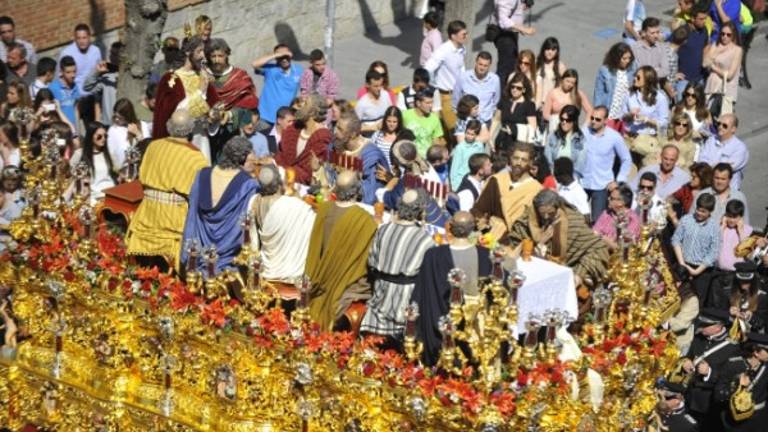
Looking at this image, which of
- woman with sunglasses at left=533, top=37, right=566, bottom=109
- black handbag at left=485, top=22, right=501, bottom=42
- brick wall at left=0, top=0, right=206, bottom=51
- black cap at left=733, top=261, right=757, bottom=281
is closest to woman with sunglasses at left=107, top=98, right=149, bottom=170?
brick wall at left=0, top=0, right=206, bottom=51

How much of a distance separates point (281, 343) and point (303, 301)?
1.09 feet

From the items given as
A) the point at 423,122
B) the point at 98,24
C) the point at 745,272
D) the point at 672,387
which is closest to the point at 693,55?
the point at 423,122

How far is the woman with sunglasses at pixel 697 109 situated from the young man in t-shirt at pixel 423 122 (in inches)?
104

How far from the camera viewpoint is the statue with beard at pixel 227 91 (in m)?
17.1

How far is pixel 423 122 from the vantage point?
60.0 feet

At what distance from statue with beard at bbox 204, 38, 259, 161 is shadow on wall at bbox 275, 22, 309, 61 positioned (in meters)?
6.17

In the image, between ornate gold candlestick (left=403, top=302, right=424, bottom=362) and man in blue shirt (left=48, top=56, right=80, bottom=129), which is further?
man in blue shirt (left=48, top=56, right=80, bottom=129)

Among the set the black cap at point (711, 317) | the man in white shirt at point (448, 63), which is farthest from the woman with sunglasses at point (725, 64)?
the black cap at point (711, 317)

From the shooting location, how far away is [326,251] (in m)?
14.0

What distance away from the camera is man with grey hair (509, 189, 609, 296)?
46.4ft

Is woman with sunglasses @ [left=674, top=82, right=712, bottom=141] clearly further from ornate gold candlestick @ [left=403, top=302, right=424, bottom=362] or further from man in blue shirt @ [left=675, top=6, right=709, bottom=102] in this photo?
ornate gold candlestick @ [left=403, top=302, right=424, bottom=362]

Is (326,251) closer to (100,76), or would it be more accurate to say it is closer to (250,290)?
(250,290)

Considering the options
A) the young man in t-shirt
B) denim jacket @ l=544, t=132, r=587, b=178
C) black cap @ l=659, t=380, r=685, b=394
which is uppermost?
the young man in t-shirt

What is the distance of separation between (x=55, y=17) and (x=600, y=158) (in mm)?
6852
